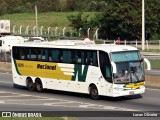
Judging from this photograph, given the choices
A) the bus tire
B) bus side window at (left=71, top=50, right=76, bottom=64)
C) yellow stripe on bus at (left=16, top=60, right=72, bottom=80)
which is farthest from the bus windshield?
the bus tire

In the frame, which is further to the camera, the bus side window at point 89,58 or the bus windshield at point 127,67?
the bus side window at point 89,58

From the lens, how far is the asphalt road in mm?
20861

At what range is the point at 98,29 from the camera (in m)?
69.8

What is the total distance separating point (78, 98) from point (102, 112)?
5.00 metres

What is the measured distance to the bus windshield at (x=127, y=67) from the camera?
23.4 m

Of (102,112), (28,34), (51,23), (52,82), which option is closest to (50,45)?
(52,82)

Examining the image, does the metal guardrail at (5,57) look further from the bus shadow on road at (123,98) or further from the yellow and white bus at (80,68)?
the bus shadow on road at (123,98)

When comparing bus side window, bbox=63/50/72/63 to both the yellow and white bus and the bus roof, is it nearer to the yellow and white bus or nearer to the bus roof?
the yellow and white bus

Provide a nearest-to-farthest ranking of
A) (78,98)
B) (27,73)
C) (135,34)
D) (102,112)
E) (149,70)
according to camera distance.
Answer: (102,112) → (78,98) → (27,73) → (149,70) → (135,34)

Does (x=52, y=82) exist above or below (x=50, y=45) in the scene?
below

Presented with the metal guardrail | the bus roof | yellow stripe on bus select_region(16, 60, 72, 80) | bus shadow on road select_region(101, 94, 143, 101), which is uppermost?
the bus roof

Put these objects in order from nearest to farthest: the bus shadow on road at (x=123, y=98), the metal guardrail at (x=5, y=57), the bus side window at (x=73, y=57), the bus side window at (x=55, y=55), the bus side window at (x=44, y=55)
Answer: the bus shadow on road at (x=123, y=98) < the bus side window at (x=73, y=57) < the bus side window at (x=55, y=55) < the bus side window at (x=44, y=55) < the metal guardrail at (x=5, y=57)

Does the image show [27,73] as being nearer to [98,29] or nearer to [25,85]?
[25,85]

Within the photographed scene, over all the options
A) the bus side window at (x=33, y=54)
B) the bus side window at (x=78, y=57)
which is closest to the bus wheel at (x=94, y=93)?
the bus side window at (x=78, y=57)
